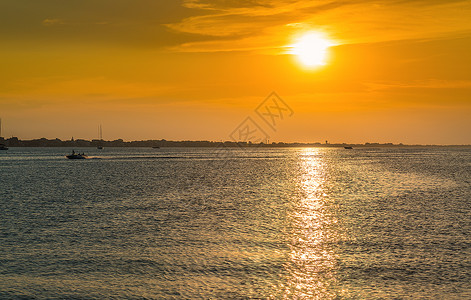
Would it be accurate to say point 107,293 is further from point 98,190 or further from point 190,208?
point 98,190

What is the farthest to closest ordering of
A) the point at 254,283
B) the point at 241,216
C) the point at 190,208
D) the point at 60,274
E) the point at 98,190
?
the point at 98,190 → the point at 190,208 → the point at 241,216 → the point at 60,274 → the point at 254,283

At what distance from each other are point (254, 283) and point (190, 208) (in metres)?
29.9

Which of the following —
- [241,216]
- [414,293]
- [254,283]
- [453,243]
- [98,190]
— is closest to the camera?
[414,293]

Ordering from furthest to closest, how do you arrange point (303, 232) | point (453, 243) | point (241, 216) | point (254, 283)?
point (241, 216) → point (303, 232) → point (453, 243) → point (254, 283)

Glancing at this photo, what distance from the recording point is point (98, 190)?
7325 centimetres

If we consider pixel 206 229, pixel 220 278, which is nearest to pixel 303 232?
pixel 206 229

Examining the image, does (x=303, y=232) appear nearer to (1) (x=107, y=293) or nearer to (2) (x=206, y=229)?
(2) (x=206, y=229)

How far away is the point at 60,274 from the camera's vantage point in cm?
2428

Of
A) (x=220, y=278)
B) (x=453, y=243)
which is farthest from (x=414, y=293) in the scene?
(x=453, y=243)

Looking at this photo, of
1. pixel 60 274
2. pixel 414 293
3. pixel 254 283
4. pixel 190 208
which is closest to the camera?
pixel 414 293

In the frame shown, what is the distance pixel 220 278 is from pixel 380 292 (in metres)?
8.16

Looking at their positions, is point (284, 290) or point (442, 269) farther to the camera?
point (442, 269)

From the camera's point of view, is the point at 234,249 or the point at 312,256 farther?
the point at 234,249

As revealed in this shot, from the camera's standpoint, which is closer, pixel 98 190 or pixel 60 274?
pixel 60 274
